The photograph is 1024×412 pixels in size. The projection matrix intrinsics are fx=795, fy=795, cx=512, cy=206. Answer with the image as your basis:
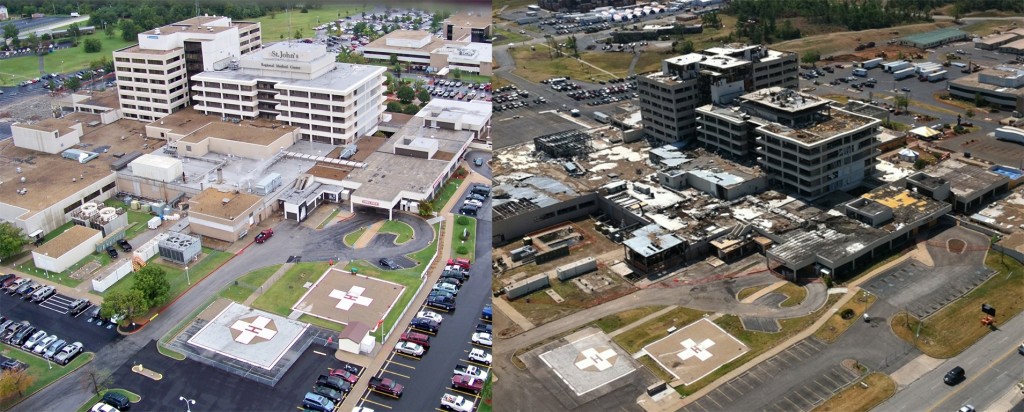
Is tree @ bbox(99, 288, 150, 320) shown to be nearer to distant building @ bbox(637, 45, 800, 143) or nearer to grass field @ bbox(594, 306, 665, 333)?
grass field @ bbox(594, 306, 665, 333)

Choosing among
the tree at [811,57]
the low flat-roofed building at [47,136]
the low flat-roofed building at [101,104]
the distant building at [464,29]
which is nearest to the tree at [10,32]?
the low flat-roofed building at [101,104]

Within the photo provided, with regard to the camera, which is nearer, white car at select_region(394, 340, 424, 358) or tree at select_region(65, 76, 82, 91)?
white car at select_region(394, 340, 424, 358)

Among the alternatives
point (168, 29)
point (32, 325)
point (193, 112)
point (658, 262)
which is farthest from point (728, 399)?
point (168, 29)

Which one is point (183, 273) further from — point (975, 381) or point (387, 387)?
point (975, 381)

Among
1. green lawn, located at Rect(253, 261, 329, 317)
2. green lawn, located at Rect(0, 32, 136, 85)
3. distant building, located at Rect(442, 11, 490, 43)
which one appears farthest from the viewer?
distant building, located at Rect(442, 11, 490, 43)

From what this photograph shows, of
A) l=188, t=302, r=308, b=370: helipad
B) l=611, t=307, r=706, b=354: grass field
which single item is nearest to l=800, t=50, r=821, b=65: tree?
l=611, t=307, r=706, b=354: grass field

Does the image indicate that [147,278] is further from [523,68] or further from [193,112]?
[523,68]

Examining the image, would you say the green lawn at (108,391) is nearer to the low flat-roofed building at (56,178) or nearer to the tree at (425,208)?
the low flat-roofed building at (56,178)
